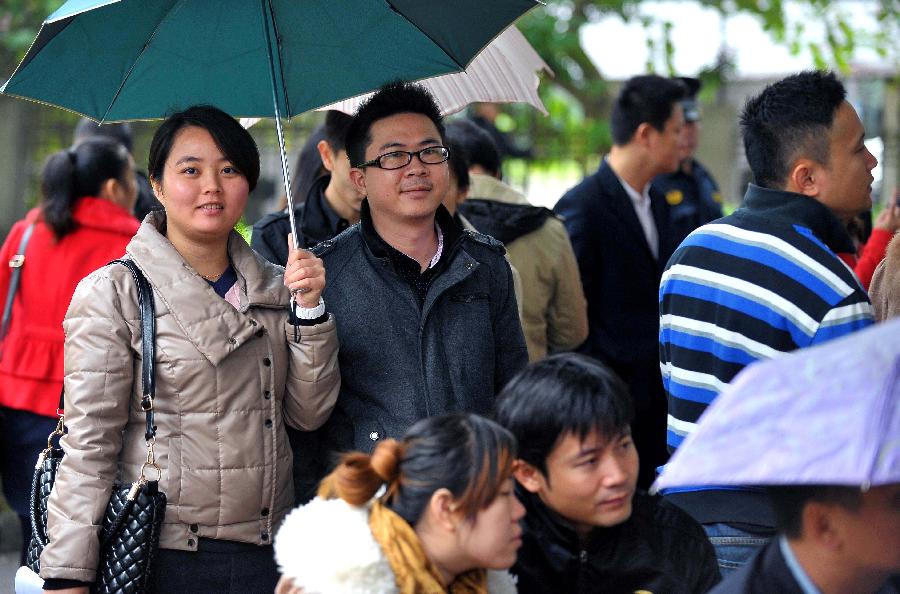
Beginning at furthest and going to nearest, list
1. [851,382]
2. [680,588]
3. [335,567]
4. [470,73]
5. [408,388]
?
[470,73] → [408,388] → [680,588] → [335,567] → [851,382]

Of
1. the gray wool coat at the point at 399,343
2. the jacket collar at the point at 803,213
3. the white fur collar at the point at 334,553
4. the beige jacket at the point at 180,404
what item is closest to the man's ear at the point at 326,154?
the gray wool coat at the point at 399,343

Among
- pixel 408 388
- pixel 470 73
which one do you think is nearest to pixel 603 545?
pixel 408 388

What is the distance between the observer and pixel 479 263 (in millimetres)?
3885

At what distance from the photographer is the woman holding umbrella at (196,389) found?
11.1 feet

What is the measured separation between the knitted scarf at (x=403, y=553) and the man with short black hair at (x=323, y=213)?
2254mm

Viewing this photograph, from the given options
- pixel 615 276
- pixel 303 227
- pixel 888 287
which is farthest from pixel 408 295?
pixel 615 276

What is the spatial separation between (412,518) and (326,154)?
262cm

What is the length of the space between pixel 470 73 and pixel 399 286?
4.35 ft

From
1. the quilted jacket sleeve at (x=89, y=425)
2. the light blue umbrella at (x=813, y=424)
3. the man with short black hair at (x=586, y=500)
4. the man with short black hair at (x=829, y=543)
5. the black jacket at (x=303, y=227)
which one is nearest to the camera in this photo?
the light blue umbrella at (x=813, y=424)

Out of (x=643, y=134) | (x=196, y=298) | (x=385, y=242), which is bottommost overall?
(x=196, y=298)

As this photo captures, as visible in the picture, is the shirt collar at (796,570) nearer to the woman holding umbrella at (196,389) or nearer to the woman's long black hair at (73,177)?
the woman holding umbrella at (196,389)

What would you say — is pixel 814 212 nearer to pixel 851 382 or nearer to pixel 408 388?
pixel 408 388

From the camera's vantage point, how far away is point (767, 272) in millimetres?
3475

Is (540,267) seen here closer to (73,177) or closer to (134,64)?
(73,177)
